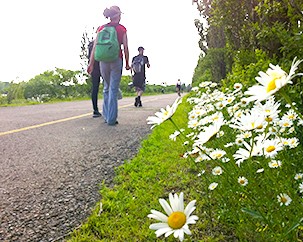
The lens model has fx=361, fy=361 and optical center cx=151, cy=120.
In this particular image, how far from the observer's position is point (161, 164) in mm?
2832

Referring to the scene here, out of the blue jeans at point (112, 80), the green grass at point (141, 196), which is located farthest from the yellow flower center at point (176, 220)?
the blue jeans at point (112, 80)

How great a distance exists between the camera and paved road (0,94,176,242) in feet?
6.09

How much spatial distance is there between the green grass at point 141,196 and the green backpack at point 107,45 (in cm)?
248

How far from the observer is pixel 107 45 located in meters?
5.45

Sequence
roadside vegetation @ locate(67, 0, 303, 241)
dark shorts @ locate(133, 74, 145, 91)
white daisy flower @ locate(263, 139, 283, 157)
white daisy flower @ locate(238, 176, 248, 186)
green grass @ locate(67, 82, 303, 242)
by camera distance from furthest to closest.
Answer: dark shorts @ locate(133, 74, 145, 91) < white daisy flower @ locate(238, 176, 248, 186) < white daisy flower @ locate(263, 139, 283, 157) < green grass @ locate(67, 82, 303, 242) < roadside vegetation @ locate(67, 0, 303, 241)

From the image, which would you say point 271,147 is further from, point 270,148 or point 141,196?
point 141,196

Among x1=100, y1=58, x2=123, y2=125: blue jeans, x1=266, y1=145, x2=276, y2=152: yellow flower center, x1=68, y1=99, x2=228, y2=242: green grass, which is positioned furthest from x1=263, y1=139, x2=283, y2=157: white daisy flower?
x1=100, y1=58, x2=123, y2=125: blue jeans

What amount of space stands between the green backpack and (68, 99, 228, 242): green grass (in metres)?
2.48

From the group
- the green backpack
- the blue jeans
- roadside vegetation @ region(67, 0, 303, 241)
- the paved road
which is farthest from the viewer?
the blue jeans

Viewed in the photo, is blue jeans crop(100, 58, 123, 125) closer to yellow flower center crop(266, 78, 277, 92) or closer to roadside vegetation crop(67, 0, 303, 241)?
roadside vegetation crop(67, 0, 303, 241)

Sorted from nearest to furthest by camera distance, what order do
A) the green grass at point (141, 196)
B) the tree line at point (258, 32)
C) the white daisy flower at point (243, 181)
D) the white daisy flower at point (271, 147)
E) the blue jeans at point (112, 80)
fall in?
the white daisy flower at point (271, 147), the white daisy flower at point (243, 181), the green grass at point (141, 196), the tree line at point (258, 32), the blue jeans at point (112, 80)

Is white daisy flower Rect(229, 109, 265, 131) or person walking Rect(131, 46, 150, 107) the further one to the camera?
person walking Rect(131, 46, 150, 107)

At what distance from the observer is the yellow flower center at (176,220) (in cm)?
93

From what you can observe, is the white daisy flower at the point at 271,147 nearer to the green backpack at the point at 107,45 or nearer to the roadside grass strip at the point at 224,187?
the roadside grass strip at the point at 224,187
